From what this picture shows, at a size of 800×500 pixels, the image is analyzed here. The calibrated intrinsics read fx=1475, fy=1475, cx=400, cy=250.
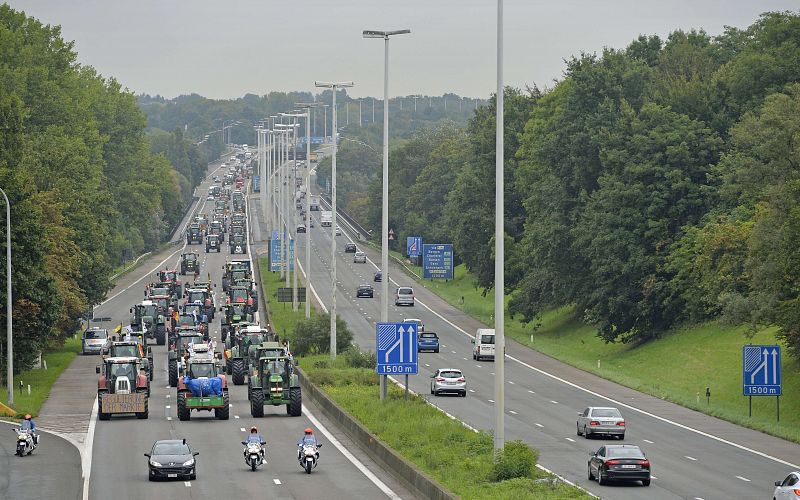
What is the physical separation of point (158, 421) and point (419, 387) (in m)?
19.5

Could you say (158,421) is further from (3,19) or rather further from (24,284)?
(3,19)

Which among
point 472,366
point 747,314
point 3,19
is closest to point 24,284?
point 472,366

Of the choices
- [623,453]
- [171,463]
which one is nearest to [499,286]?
[623,453]

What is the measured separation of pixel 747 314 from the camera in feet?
229

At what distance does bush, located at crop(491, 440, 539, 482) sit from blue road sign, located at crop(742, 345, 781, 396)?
23298 mm

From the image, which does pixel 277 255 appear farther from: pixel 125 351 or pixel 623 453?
pixel 623 453

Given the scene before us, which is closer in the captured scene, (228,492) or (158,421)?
(228,492)

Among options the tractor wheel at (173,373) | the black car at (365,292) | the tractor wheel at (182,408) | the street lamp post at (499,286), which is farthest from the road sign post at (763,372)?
the black car at (365,292)

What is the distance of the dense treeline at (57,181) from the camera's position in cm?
7381

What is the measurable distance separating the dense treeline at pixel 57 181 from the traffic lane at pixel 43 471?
21.6 meters

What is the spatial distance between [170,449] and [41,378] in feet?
124

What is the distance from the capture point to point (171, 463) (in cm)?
4038

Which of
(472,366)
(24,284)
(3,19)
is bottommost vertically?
(472,366)

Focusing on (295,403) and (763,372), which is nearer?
(763,372)
